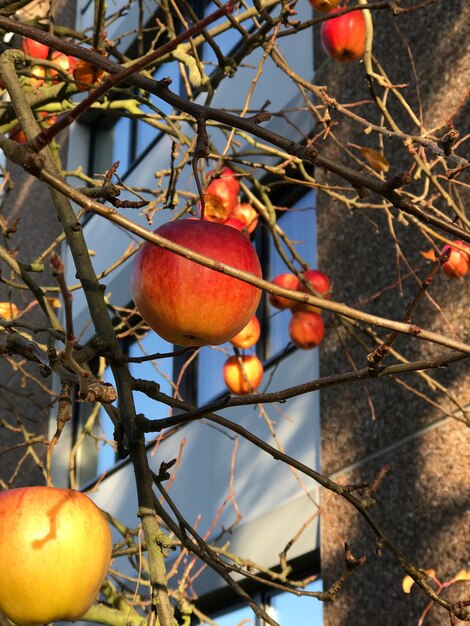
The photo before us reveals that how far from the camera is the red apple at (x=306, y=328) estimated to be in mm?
4000

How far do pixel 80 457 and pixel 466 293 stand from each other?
16.3ft

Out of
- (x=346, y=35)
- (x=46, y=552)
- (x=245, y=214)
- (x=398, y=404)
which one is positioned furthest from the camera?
(x=398, y=404)

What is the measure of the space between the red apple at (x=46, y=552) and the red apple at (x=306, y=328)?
93.2 inches

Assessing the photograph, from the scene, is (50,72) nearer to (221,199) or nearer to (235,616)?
(221,199)

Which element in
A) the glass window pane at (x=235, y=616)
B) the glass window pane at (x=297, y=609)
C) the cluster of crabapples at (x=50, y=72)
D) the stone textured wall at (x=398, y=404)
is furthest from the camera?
the glass window pane at (x=235, y=616)

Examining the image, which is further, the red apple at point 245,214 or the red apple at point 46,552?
the red apple at point 245,214

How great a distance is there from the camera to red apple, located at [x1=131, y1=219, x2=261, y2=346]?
6.09 feet

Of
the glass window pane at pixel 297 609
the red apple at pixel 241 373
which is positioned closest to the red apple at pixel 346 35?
the red apple at pixel 241 373

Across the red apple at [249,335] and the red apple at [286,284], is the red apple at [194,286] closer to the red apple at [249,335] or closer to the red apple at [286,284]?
the red apple at [249,335]

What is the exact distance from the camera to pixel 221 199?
11.7 feet

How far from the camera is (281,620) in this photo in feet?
15.5

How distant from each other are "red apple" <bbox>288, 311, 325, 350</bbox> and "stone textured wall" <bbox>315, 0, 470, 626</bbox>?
0.13 m

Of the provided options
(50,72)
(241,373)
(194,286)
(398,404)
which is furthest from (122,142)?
(194,286)

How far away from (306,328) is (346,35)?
1123mm
